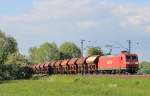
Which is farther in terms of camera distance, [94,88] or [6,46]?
[6,46]

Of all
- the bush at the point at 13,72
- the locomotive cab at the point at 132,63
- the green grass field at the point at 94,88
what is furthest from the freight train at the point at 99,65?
the green grass field at the point at 94,88

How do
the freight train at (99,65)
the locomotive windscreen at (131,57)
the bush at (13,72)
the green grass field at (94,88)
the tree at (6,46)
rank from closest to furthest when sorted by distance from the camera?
1. the green grass field at (94,88)
2. the freight train at (99,65)
3. the locomotive windscreen at (131,57)
4. the bush at (13,72)
5. the tree at (6,46)

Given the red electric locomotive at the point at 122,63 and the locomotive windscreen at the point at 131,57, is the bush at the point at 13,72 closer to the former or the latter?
the red electric locomotive at the point at 122,63

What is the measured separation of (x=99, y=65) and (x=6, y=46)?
76.5m

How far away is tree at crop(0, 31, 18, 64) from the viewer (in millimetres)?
150900

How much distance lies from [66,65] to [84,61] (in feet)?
32.3

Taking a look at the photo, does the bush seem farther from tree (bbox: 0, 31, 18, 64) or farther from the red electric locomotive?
the red electric locomotive

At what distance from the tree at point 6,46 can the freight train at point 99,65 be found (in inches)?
1515

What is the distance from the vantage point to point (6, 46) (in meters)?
158

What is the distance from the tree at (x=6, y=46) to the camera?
151 metres

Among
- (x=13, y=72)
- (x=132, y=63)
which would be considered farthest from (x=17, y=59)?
(x=132, y=63)

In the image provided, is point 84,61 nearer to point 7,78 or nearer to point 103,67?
point 103,67

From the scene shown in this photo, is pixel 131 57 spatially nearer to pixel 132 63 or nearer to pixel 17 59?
pixel 132 63

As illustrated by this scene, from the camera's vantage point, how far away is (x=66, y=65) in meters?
101
